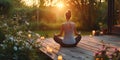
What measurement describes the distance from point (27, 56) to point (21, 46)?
206 mm

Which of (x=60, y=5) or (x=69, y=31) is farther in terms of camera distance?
(x=60, y=5)

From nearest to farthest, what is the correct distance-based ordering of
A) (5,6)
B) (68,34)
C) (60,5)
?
1. (68,34)
2. (5,6)
3. (60,5)

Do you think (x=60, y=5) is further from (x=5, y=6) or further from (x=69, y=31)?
(x=69, y=31)

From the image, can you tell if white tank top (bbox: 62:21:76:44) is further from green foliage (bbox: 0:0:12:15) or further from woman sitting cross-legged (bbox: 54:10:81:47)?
green foliage (bbox: 0:0:12:15)

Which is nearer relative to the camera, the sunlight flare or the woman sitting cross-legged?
the woman sitting cross-legged

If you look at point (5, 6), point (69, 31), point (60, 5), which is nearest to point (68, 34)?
point (69, 31)

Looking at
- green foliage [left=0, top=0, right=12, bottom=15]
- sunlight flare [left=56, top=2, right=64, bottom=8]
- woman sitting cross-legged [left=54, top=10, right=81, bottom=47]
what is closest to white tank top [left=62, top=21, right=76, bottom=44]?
woman sitting cross-legged [left=54, top=10, right=81, bottom=47]

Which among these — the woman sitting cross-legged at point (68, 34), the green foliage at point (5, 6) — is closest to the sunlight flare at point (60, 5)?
the green foliage at point (5, 6)

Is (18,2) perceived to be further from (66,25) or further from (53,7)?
(66,25)

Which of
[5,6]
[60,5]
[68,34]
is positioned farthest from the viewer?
[60,5]

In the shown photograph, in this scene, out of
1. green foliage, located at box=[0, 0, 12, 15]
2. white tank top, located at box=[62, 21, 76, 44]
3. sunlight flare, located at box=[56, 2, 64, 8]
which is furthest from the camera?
sunlight flare, located at box=[56, 2, 64, 8]

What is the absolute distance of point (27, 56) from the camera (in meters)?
5.24

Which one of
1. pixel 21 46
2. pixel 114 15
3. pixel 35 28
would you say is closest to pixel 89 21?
pixel 35 28

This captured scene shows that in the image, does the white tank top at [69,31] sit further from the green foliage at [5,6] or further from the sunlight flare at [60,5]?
the sunlight flare at [60,5]
